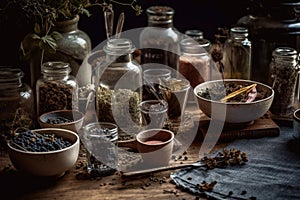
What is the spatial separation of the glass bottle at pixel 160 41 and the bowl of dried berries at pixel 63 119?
1.33 ft

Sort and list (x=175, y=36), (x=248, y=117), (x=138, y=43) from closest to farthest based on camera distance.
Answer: (x=248, y=117), (x=175, y=36), (x=138, y=43)

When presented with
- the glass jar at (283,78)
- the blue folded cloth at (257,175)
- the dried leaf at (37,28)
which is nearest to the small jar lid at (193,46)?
the glass jar at (283,78)

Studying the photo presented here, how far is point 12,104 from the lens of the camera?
1.70 m

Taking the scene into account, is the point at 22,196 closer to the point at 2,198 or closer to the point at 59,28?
the point at 2,198

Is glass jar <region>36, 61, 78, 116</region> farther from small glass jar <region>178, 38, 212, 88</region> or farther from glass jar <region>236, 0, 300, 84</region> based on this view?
glass jar <region>236, 0, 300, 84</region>

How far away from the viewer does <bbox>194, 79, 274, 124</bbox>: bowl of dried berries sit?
5.49 ft

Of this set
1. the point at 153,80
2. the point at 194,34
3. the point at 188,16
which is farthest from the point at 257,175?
the point at 188,16

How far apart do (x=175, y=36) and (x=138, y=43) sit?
0.27m

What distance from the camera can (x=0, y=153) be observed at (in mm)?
1654

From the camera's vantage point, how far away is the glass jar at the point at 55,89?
1.71 metres

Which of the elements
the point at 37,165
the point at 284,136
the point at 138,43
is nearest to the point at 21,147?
the point at 37,165

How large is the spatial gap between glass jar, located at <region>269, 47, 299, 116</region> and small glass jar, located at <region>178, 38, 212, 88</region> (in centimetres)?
21

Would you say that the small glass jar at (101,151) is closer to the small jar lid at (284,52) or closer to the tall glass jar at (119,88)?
the tall glass jar at (119,88)

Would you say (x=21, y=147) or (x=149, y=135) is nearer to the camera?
(x=21, y=147)
